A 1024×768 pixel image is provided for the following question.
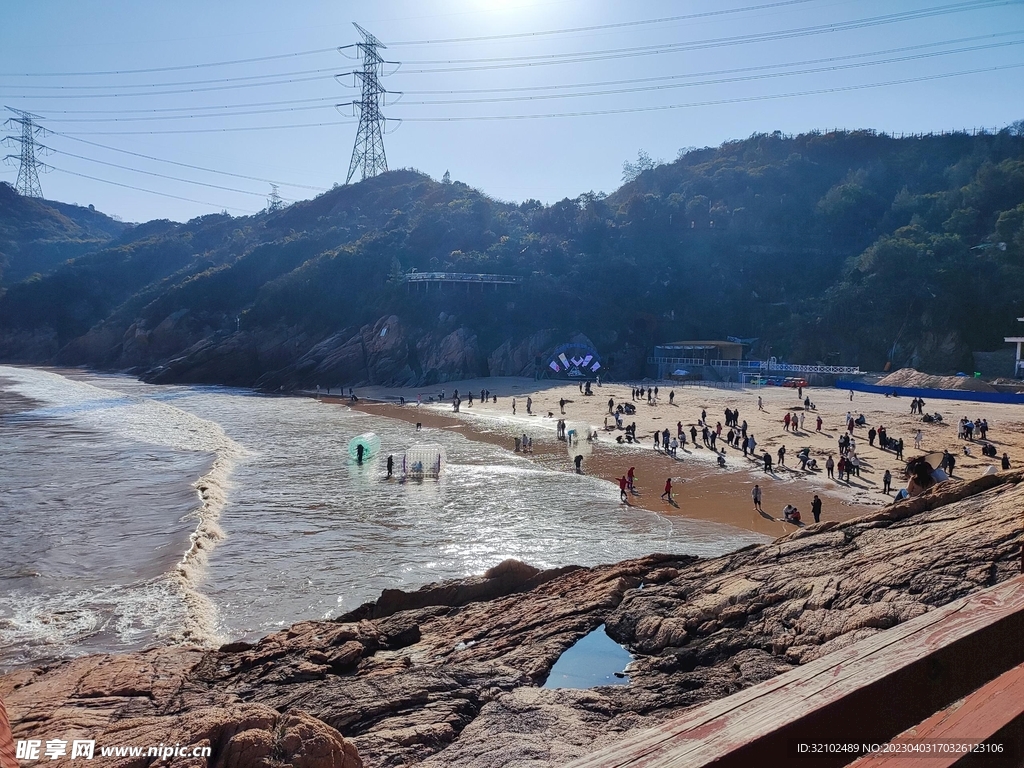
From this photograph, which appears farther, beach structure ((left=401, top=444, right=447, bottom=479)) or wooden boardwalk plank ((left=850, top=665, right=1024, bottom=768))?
beach structure ((left=401, top=444, right=447, bottom=479))

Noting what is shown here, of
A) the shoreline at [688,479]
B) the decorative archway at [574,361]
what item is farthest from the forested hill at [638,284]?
the shoreline at [688,479]

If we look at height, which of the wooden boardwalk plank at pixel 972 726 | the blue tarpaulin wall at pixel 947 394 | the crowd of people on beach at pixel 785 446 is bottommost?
the crowd of people on beach at pixel 785 446

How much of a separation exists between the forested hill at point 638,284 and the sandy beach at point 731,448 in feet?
55.7

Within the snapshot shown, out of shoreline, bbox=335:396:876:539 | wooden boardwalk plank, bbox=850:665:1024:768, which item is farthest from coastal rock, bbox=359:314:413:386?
wooden boardwalk plank, bbox=850:665:1024:768

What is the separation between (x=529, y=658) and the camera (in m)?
8.15

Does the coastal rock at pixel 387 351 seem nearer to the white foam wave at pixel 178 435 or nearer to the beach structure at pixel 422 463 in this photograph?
the white foam wave at pixel 178 435

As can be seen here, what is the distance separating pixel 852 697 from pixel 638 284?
7695 centimetres

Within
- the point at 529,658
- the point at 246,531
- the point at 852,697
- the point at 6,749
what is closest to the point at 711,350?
the point at 246,531

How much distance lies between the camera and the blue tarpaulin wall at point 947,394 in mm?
38812

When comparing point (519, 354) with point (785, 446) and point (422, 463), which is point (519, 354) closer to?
point (785, 446)

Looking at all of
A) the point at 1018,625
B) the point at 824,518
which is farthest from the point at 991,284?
the point at 1018,625

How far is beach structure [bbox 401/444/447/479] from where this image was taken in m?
26.2

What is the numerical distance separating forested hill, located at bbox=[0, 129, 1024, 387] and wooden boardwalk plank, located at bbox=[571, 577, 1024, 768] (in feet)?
217

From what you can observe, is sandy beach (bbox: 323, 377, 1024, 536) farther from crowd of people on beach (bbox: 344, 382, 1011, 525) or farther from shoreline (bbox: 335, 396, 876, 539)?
crowd of people on beach (bbox: 344, 382, 1011, 525)
